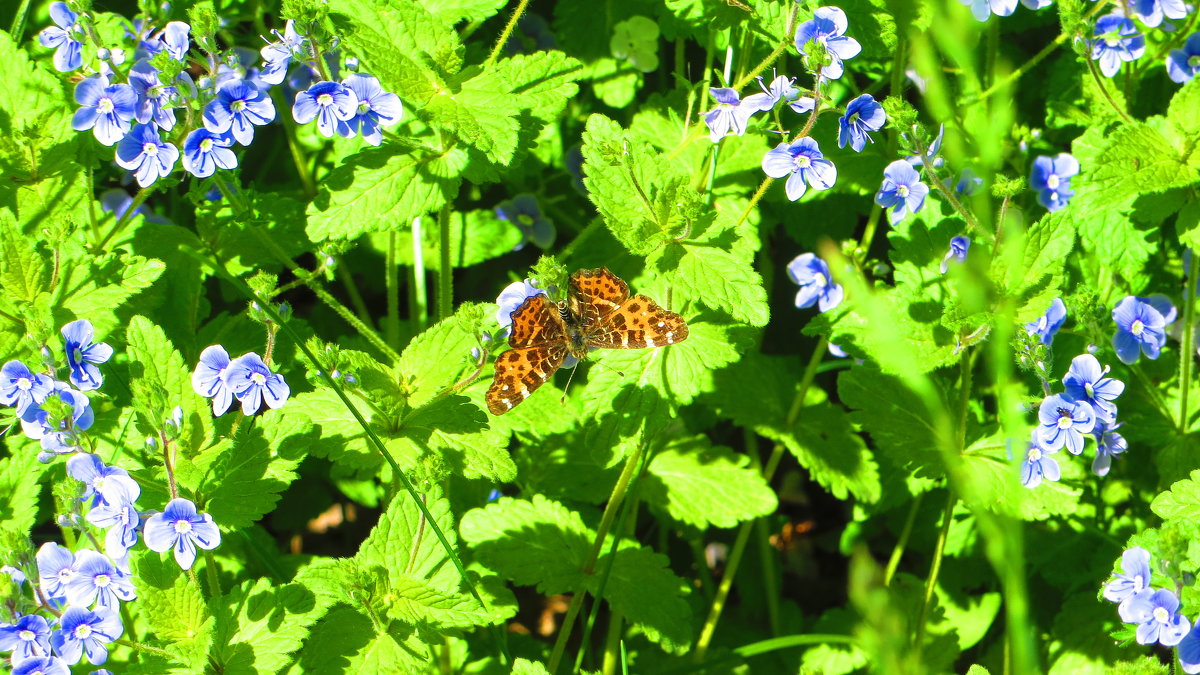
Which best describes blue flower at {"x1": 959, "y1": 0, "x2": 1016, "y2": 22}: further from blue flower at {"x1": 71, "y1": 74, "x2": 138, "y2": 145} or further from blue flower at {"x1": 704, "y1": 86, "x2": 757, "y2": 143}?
blue flower at {"x1": 71, "y1": 74, "x2": 138, "y2": 145}

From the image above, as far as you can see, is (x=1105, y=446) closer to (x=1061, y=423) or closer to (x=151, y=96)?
(x=1061, y=423)

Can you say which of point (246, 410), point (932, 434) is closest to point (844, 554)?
point (932, 434)

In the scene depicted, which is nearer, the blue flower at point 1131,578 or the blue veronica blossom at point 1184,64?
the blue flower at point 1131,578

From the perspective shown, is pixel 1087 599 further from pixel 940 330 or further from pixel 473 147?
pixel 473 147

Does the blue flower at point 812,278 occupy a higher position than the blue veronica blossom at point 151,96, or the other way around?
the blue veronica blossom at point 151,96

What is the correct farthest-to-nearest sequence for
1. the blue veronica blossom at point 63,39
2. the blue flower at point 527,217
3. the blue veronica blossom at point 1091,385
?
the blue flower at point 527,217, the blue veronica blossom at point 63,39, the blue veronica blossom at point 1091,385

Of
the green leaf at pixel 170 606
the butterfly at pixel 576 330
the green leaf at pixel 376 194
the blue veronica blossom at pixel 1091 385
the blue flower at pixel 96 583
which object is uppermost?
the green leaf at pixel 376 194

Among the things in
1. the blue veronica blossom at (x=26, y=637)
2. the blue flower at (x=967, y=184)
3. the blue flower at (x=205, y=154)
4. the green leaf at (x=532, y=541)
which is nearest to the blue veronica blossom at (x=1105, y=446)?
the blue flower at (x=967, y=184)

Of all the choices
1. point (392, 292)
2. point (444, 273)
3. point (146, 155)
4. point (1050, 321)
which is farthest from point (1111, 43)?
point (146, 155)

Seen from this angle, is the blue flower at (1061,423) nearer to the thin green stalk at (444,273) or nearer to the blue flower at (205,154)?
the thin green stalk at (444,273)
